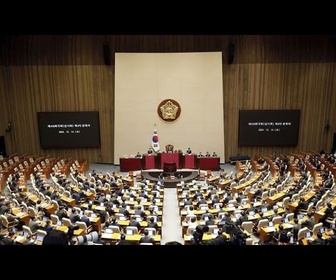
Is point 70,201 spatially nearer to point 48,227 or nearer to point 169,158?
point 48,227

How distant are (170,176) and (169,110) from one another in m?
4.78

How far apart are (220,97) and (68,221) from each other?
12963mm

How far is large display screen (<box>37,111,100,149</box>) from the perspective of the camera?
65.9 ft

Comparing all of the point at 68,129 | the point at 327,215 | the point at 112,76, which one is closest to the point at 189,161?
the point at 112,76

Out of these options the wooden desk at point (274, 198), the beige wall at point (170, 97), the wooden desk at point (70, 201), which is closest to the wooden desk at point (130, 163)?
the beige wall at point (170, 97)

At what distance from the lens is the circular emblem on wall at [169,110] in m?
20.1

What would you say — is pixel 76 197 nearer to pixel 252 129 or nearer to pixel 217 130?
pixel 217 130

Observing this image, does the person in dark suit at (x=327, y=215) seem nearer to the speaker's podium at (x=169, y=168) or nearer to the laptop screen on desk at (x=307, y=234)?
the laptop screen on desk at (x=307, y=234)

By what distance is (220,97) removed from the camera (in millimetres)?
19953

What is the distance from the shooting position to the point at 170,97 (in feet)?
66.0

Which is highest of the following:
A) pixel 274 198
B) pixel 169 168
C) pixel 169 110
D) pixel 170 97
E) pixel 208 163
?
pixel 170 97

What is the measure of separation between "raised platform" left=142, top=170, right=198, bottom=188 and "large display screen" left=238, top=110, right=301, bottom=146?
4732mm

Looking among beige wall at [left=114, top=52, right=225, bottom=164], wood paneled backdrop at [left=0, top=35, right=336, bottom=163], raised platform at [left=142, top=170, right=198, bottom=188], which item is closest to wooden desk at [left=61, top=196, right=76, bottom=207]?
raised platform at [left=142, top=170, right=198, bottom=188]
